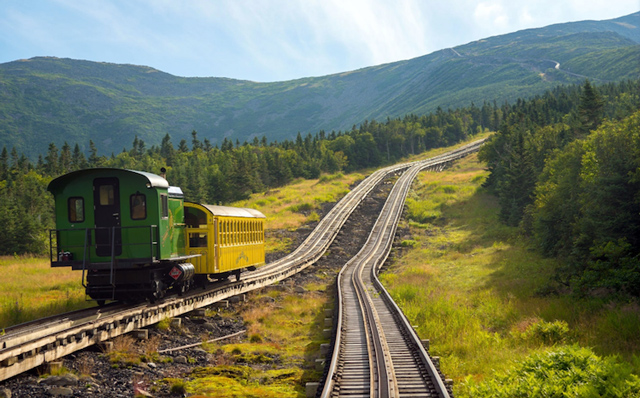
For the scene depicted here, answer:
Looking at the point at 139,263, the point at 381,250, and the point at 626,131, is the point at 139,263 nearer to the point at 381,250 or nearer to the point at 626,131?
the point at 626,131

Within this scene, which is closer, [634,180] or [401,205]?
[634,180]

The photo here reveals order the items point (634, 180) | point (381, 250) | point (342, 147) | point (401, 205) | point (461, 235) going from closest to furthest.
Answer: point (634, 180)
point (381, 250)
point (461, 235)
point (401, 205)
point (342, 147)

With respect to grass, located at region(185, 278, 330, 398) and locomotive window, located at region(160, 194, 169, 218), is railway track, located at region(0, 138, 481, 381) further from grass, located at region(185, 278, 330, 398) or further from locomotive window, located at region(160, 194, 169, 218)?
locomotive window, located at region(160, 194, 169, 218)

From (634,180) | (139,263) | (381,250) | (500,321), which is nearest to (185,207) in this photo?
(139,263)

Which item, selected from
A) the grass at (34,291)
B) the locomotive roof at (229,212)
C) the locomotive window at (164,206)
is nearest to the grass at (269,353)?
the locomotive roof at (229,212)

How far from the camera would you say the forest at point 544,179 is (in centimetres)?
2328

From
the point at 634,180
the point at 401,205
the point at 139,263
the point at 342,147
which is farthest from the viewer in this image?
the point at 342,147

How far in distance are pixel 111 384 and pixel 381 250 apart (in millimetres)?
39397

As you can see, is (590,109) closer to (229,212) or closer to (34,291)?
(229,212)

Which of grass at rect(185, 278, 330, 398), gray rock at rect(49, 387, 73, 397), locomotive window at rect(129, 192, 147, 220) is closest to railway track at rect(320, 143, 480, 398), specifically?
grass at rect(185, 278, 330, 398)

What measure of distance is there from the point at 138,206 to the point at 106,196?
1218mm

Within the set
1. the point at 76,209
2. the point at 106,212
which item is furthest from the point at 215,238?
the point at 76,209

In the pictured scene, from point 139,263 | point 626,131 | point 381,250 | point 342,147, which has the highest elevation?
point 342,147

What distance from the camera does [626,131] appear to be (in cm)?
2719
